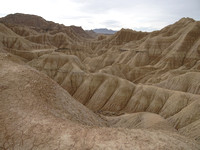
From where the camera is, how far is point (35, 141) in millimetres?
8195

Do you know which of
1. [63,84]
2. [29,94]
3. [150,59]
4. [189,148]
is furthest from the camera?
[150,59]

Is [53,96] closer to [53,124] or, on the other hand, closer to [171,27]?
[53,124]

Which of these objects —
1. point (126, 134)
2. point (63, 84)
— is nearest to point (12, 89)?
point (126, 134)

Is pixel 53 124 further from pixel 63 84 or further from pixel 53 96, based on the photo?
pixel 63 84

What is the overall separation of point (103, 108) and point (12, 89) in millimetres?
23110

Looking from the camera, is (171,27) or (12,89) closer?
(12,89)

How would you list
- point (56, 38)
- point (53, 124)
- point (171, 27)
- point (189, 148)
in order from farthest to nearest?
1. point (56, 38)
2. point (171, 27)
3. point (53, 124)
4. point (189, 148)

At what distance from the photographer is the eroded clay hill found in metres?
8.34

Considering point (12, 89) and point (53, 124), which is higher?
point (12, 89)

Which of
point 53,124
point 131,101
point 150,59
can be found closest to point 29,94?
point 53,124

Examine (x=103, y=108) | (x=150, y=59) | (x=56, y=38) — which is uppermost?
(x=56, y=38)

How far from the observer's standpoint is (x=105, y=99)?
114ft

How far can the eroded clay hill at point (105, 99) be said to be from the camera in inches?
328

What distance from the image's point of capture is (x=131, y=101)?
32031mm
